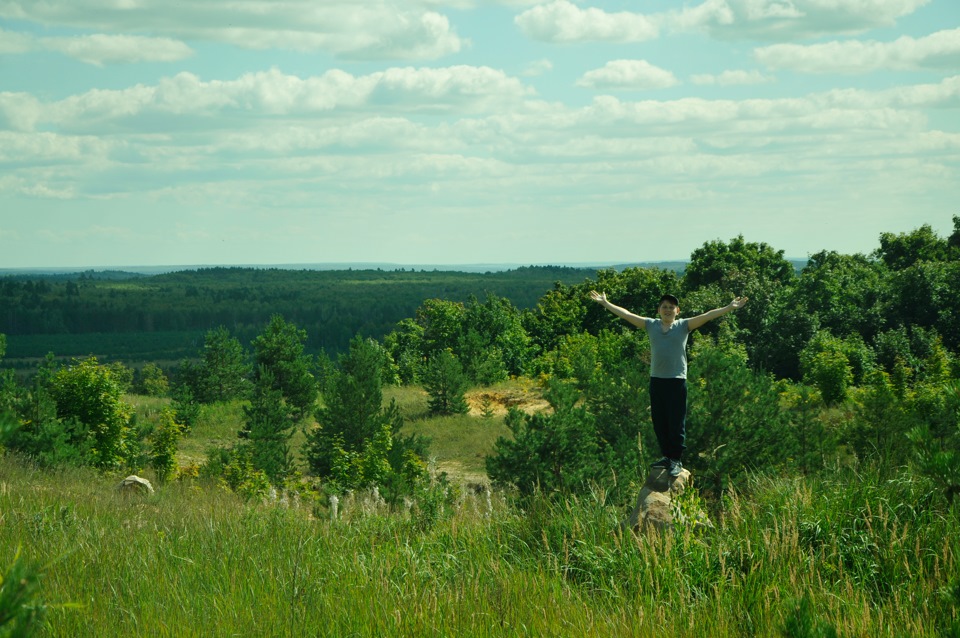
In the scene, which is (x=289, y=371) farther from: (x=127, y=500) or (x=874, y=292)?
(x=874, y=292)

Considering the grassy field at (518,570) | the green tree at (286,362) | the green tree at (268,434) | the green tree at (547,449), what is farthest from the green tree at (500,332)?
the grassy field at (518,570)

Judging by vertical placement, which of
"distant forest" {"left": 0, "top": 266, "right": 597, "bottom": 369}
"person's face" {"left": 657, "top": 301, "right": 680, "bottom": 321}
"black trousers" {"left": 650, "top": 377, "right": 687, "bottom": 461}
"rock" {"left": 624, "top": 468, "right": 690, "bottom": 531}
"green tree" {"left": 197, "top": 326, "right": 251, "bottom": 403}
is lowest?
"distant forest" {"left": 0, "top": 266, "right": 597, "bottom": 369}

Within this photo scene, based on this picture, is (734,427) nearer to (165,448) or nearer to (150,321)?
(165,448)

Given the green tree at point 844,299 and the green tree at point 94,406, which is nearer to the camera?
the green tree at point 94,406

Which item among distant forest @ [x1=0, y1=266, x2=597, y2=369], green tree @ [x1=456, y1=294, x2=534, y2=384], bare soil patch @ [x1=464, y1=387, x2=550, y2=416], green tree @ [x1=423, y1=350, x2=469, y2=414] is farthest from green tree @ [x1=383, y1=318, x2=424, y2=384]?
distant forest @ [x1=0, y1=266, x2=597, y2=369]

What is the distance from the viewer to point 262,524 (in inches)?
276

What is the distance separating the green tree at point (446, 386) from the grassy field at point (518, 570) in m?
33.0

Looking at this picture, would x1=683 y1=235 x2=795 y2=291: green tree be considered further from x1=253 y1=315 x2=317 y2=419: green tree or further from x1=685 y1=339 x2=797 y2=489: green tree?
x1=685 y1=339 x2=797 y2=489: green tree

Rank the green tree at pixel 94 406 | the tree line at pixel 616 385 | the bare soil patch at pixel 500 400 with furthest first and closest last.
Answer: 1. the bare soil patch at pixel 500 400
2. the green tree at pixel 94 406
3. the tree line at pixel 616 385

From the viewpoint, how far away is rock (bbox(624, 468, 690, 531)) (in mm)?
6660

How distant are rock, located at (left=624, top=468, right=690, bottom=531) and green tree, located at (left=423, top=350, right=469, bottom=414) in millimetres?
32743

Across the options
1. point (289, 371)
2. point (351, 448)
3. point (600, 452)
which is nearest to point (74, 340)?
point (289, 371)

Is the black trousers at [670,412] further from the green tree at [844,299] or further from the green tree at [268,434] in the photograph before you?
the green tree at [844,299]

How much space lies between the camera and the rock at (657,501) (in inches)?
262
